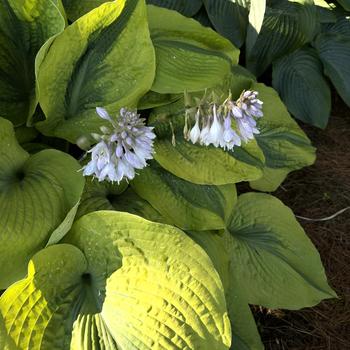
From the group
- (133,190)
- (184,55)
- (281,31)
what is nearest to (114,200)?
(133,190)

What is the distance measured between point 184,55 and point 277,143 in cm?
49

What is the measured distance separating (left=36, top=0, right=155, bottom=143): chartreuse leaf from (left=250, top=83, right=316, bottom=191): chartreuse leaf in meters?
0.55

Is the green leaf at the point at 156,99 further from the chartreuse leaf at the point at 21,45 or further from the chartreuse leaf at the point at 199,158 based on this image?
the chartreuse leaf at the point at 21,45

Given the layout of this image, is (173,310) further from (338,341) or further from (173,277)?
(338,341)

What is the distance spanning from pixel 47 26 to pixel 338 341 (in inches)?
53.3

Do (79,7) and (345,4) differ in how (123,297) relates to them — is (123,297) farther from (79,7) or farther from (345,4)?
(345,4)

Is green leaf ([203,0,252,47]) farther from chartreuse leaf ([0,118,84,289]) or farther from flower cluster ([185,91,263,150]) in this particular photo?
flower cluster ([185,91,263,150])

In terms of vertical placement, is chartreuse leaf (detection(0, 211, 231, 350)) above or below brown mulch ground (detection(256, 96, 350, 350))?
above

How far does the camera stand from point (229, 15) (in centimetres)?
223

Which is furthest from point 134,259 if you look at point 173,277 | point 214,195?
point 214,195

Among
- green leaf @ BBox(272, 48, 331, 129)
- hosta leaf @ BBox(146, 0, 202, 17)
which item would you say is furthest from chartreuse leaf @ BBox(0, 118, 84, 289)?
green leaf @ BBox(272, 48, 331, 129)

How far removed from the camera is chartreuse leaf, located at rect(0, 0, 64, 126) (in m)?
1.37

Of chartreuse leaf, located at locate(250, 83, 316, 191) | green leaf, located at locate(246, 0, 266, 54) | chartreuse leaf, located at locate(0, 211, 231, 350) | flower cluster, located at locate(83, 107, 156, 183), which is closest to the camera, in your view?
flower cluster, located at locate(83, 107, 156, 183)

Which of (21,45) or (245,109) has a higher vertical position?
(245,109)
